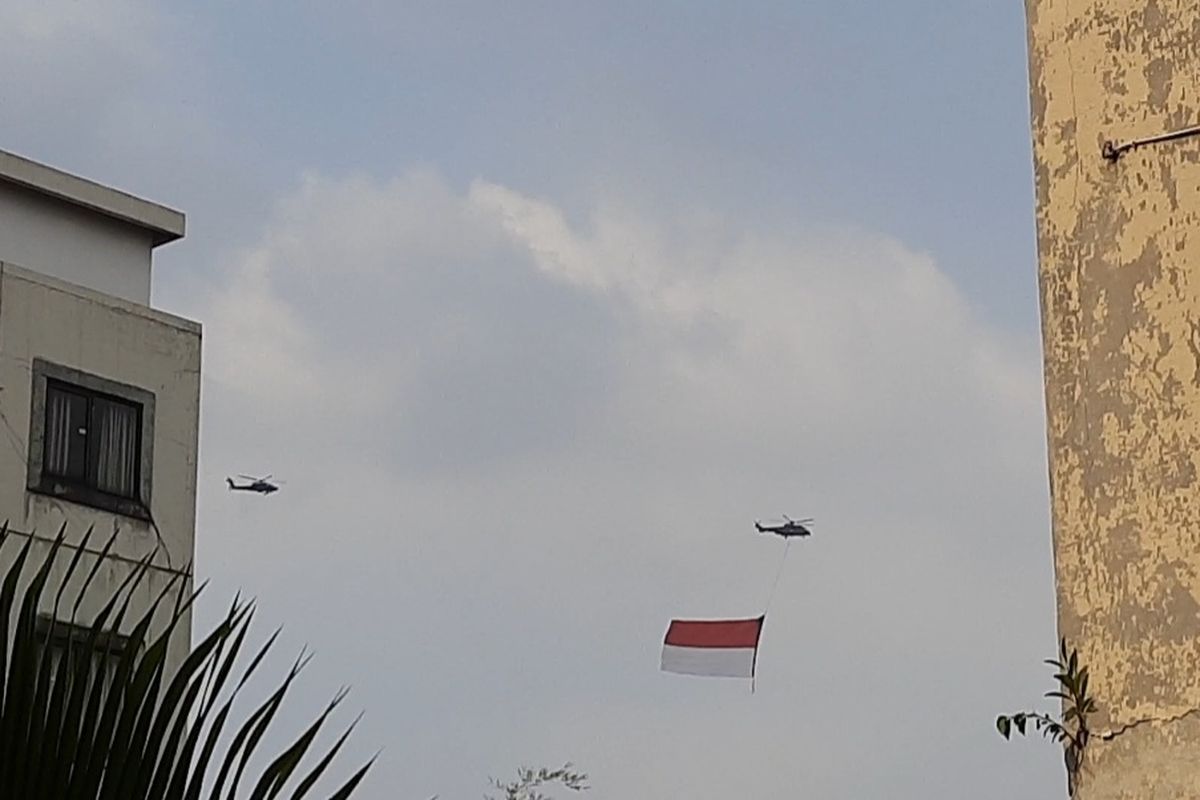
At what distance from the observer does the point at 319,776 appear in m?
4.25

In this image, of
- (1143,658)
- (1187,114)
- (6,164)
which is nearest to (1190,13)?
(1187,114)

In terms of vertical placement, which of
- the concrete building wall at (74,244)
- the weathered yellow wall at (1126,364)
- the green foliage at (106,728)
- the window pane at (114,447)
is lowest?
the green foliage at (106,728)

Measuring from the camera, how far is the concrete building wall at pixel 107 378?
20.6 m

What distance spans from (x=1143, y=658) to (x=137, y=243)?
14.3 meters

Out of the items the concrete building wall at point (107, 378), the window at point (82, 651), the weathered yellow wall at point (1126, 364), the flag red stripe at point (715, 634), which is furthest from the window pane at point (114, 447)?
the window at point (82, 651)

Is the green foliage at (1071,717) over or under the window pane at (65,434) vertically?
under

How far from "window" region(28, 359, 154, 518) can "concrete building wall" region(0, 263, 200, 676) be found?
8 cm

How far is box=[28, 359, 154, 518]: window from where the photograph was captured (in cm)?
2094

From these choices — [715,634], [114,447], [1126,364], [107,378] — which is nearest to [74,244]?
[107,378]

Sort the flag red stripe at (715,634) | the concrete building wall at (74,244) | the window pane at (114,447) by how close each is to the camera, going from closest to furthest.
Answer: the flag red stripe at (715,634) < the concrete building wall at (74,244) < the window pane at (114,447)

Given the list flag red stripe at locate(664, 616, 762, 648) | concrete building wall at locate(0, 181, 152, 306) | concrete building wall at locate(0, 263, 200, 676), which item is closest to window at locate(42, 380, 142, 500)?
concrete building wall at locate(0, 263, 200, 676)

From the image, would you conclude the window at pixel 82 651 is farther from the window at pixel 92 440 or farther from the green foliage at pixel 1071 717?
the window at pixel 92 440

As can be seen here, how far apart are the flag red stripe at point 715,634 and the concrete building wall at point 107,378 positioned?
6246 mm

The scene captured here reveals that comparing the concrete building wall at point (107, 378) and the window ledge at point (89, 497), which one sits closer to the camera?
the concrete building wall at point (107, 378)
